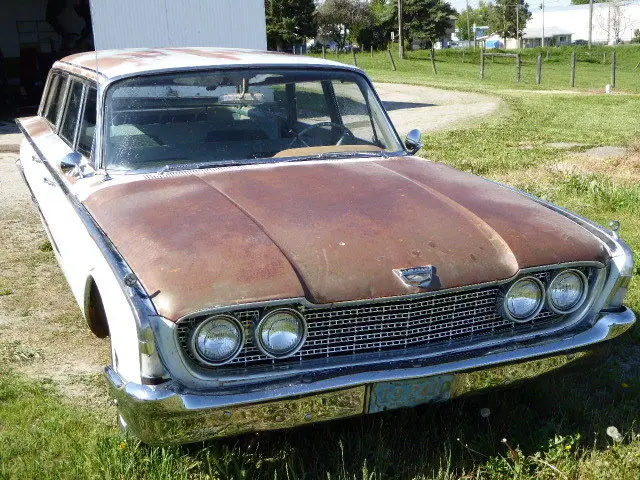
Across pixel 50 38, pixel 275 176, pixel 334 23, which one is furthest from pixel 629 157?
pixel 334 23

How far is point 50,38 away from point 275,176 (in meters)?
20.6

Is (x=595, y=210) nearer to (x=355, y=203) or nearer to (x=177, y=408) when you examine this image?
(x=355, y=203)

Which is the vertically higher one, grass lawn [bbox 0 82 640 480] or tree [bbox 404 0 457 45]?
tree [bbox 404 0 457 45]

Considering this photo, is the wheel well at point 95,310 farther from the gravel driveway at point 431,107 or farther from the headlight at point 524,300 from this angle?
the gravel driveway at point 431,107

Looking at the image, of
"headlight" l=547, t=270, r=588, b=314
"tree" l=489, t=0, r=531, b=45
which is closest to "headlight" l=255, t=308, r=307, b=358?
"headlight" l=547, t=270, r=588, b=314

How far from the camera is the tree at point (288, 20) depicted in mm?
55312

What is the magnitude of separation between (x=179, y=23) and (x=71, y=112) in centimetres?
1065

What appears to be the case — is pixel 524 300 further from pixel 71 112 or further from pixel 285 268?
pixel 71 112

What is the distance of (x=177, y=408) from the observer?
8.73ft

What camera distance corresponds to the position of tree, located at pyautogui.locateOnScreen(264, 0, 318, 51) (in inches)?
2178

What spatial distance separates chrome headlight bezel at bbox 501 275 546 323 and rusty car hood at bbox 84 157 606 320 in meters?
0.08

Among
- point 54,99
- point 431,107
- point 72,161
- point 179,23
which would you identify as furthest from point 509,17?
point 72,161

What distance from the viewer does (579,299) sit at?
3.31 m

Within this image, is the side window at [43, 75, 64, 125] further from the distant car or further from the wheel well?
the wheel well
